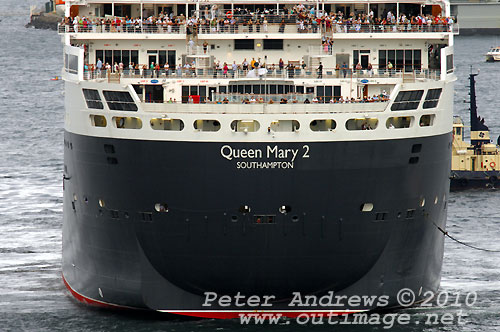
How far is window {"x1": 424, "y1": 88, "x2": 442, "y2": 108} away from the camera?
Answer: 172 ft

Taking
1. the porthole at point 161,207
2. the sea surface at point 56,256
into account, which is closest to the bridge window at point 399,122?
the sea surface at point 56,256

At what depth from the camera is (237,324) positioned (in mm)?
51875

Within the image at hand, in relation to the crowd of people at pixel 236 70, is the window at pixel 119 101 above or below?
below

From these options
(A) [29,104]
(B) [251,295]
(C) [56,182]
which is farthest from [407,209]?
(A) [29,104]

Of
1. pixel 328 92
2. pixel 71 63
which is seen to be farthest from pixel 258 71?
pixel 71 63

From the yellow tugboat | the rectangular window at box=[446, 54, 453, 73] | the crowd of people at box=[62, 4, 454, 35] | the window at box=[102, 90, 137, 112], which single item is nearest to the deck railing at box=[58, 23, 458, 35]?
the crowd of people at box=[62, 4, 454, 35]

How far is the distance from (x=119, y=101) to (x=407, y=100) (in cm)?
1012

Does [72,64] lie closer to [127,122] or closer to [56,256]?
[127,122]

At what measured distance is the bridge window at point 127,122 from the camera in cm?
5110

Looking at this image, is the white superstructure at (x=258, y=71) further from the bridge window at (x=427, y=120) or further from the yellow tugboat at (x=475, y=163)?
the yellow tugboat at (x=475, y=163)

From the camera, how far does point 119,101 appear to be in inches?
2024

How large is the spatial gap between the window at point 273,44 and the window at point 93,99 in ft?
23.7

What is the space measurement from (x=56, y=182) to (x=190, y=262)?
121 ft

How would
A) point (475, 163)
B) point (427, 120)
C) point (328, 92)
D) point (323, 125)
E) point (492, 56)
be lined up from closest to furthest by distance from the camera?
point (323, 125) → point (427, 120) → point (328, 92) → point (475, 163) → point (492, 56)
